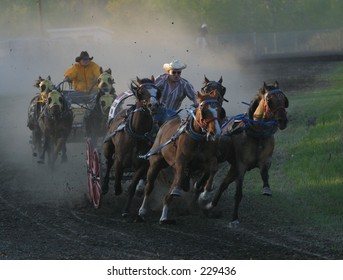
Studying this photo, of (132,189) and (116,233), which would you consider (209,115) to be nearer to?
(116,233)

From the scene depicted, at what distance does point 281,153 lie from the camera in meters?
22.6

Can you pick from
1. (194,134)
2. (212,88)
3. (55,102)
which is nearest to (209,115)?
(194,134)

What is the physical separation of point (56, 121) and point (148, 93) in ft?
23.4

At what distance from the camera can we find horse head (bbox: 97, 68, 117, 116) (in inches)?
800

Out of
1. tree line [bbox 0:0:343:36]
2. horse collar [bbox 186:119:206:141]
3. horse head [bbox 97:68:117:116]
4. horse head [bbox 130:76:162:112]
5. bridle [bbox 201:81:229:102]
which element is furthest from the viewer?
tree line [bbox 0:0:343:36]

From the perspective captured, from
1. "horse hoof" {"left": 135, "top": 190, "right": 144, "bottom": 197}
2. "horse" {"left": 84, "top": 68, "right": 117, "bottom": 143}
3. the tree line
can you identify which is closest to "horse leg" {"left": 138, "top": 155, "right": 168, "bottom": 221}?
"horse hoof" {"left": 135, "top": 190, "right": 144, "bottom": 197}

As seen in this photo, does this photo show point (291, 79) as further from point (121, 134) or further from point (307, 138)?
point (121, 134)

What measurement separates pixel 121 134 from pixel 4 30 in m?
67.8

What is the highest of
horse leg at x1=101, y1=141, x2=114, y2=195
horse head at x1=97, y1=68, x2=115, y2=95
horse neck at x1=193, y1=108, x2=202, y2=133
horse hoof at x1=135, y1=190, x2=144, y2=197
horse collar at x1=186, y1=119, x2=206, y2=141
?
horse head at x1=97, y1=68, x2=115, y2=95

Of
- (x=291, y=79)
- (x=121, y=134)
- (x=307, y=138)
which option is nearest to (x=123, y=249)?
(x=121, y=134)

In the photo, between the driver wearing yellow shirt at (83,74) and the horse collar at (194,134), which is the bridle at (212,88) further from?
the driver wearing yellow shirt at (83,74)

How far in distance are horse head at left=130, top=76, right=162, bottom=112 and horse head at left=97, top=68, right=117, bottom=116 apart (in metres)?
5.24

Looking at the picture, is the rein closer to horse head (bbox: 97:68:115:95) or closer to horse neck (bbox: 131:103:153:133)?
horse neck (bbox: 131:103:153:133)

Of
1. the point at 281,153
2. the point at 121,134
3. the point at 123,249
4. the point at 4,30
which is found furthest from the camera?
the point at 4,30
